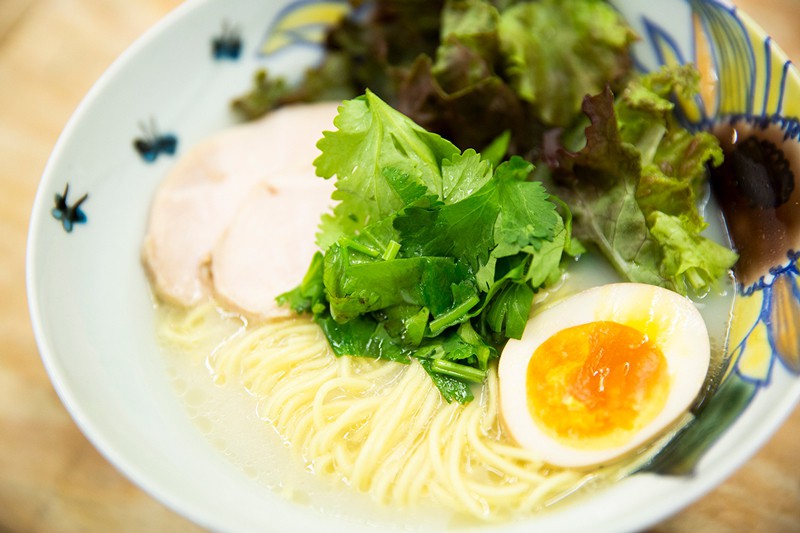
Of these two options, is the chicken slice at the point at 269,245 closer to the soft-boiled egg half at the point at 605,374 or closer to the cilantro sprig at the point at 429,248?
the cilantro sprig at the point at 429,248

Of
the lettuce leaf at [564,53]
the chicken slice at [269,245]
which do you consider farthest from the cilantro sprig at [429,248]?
the lettuce leaf at [564,53]

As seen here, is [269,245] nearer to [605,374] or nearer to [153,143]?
[153,143]

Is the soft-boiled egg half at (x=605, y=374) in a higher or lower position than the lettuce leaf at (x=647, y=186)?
lower

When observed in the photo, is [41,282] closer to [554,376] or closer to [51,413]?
[51,413]

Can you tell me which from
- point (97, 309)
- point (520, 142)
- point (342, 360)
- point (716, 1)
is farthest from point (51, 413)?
point (716, 1)

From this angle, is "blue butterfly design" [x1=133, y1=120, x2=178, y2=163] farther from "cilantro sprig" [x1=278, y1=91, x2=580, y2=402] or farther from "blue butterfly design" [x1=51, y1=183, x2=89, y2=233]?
"cilantro sprig" [x1=278, y1=91, x2=580, y2=402]
